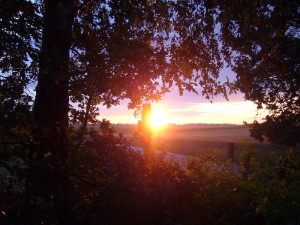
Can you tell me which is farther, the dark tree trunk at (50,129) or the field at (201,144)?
the field at (201,144)

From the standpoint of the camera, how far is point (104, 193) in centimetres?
619

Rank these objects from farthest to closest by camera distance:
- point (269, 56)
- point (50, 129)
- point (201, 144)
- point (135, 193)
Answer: point (201, 144)
point (269, 56)
point (50, 129)
point (135, 193)

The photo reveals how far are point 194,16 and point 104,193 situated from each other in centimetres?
450

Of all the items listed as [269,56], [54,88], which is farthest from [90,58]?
[269,56]

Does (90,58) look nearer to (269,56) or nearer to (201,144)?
(269,56)

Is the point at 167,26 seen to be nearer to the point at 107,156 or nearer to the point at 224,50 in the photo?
the point at 224,50

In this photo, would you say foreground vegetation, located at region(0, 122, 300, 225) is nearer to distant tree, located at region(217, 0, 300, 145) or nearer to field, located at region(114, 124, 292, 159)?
field, located at region(114, 124, 292, 159)

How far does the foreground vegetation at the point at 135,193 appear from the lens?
480 cm

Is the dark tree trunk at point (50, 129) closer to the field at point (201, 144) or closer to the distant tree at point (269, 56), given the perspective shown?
the field at point (201, 144)

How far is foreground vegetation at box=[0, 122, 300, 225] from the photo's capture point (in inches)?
189

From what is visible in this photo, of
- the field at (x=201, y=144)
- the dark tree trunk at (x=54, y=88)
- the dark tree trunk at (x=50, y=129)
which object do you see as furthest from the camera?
the field at (x=201, y=144)

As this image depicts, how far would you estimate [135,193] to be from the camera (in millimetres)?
5398

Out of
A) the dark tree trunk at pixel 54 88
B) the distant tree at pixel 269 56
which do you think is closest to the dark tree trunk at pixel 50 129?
the dark tree trunk at pixel 54 88

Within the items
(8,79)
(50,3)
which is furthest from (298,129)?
(8,79)
